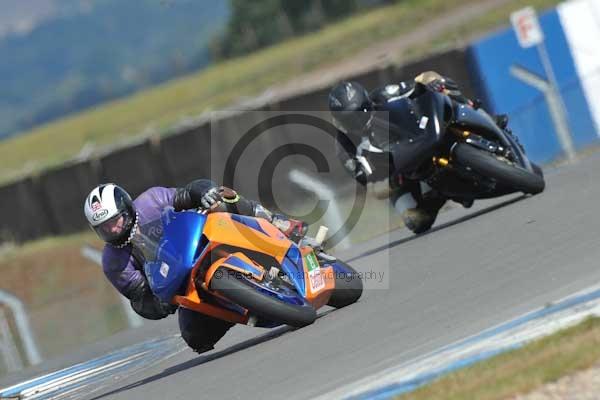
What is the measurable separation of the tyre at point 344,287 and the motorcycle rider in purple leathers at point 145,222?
407mm

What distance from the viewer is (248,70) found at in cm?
4659

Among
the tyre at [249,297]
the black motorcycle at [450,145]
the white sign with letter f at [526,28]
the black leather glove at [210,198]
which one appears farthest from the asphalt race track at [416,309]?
the white sign with letter f at [526,28]

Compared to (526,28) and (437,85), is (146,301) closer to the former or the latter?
(437,85)

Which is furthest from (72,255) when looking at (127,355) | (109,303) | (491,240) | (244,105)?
(491,240)

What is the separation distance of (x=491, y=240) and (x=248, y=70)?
119 feet

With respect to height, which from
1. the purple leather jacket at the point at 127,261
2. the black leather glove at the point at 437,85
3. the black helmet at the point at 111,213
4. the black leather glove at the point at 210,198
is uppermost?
the black helmet at the point at 111,213

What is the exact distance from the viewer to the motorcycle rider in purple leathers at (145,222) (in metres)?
8.97

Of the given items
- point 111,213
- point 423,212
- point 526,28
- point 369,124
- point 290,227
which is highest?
point 111,213

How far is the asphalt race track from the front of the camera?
7398mm

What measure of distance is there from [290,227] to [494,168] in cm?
297

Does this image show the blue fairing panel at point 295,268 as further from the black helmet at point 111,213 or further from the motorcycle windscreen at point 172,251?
the black helmet at point 111,213

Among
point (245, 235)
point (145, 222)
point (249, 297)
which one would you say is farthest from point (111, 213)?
point (249, 297)

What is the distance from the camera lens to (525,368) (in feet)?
19.7

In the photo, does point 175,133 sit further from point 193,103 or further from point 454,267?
point 193,103
